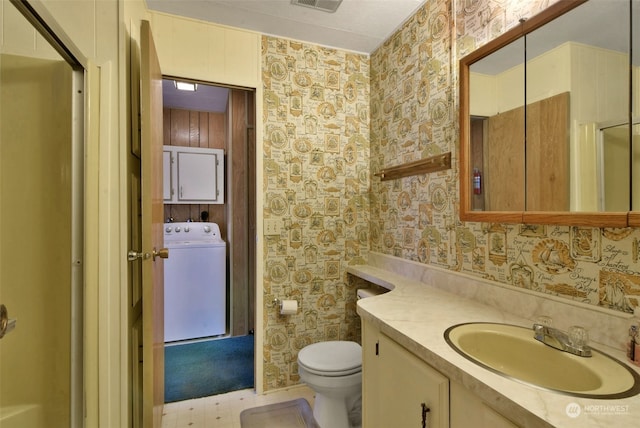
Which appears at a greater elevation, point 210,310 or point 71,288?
point 71,288

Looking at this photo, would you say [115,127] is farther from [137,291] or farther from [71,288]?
[137,291]

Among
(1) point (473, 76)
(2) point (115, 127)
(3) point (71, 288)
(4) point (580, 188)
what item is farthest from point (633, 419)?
(2) point (115, 127)

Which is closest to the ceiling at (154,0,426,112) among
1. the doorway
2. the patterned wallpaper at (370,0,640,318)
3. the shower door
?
the patterned wallpaper at (370,0,640,318)

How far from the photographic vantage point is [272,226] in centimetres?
212

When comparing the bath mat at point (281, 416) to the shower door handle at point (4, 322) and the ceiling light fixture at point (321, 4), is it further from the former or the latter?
the ceiling light fixture at point (321, 4)

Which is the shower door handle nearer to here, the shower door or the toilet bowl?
the shower door

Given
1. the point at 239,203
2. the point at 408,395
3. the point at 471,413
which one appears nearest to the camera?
the point at 471,413

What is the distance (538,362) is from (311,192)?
5.20 ft

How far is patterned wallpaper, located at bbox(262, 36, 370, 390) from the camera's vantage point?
2119 mm

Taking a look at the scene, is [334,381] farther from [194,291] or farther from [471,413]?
[194,291]

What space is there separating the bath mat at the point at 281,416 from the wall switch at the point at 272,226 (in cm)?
111

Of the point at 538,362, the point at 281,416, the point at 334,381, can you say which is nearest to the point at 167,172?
the point at 281,416

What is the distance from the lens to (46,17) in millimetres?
810

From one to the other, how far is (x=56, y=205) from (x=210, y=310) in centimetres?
213
